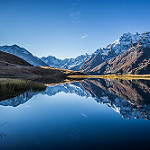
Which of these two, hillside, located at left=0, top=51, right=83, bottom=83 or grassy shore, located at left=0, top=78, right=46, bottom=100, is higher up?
hillside, located at left=0, top=51, right=83, bottom=83

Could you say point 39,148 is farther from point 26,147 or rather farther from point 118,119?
point 118,119

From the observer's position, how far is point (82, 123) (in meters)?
10.7

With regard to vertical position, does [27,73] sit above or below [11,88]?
above

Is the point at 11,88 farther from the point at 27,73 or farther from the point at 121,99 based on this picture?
the point at 27,73

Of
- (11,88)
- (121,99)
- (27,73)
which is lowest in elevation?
(121,99)

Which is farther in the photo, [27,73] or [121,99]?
[27,73]

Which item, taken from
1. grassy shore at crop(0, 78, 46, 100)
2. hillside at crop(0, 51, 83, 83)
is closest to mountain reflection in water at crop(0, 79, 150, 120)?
grassy shore at crop(0, 78, 46, 100)

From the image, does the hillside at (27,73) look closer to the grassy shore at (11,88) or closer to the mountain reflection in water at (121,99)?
the grassy shore at (11,88)

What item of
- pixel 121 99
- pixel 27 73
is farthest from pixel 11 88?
pixel 27 73

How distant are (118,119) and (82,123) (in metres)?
3.60

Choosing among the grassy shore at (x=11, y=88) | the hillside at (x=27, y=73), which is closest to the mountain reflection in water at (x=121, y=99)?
the grassy shore at (x=11, y=88)

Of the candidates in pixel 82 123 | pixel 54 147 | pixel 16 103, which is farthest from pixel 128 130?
pixel 16 103

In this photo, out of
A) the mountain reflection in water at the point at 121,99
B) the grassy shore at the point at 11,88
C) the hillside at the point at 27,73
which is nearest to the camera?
the mountain reflection in water at the point at 121,99

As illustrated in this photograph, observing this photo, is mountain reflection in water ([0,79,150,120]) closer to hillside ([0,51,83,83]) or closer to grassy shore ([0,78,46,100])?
grassy shore ([0,78,46,100])
